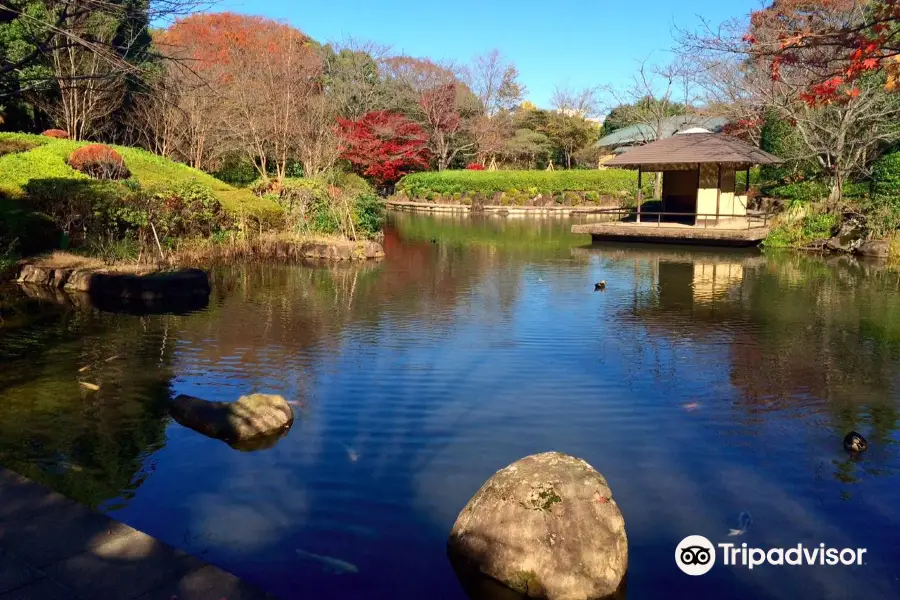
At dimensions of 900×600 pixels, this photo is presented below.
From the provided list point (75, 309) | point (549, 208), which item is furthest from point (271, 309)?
point (549, 208)

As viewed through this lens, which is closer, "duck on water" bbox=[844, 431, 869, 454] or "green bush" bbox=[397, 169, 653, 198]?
"duck on water" bbox=[844, 431, 869, 454]

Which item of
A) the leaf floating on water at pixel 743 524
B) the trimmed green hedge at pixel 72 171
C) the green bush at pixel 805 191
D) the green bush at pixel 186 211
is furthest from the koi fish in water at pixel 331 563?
the green bush at pixel 805 191

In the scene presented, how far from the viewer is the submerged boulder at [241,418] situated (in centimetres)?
623

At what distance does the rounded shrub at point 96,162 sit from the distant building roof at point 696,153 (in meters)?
15.0

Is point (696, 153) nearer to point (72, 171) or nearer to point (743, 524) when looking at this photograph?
point (72, 171)

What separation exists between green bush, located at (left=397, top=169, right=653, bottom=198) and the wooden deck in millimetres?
13573

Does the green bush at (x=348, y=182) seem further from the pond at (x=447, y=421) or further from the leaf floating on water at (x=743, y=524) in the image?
the leaf floating on water at (x=743, y=524)

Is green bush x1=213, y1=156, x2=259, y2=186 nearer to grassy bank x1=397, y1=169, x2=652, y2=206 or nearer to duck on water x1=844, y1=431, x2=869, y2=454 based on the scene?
grassy bank x1=397, y1=169, x2=652, y2=206

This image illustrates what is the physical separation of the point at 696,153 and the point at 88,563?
22091 mm

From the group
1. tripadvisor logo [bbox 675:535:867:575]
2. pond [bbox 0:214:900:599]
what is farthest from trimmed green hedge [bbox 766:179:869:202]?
tripadvisor logo [bbox 675:535:867:575]

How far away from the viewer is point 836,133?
20859 millimetres

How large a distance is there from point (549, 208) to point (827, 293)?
2459 centimetres

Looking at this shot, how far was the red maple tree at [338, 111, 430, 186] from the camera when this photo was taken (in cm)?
3816

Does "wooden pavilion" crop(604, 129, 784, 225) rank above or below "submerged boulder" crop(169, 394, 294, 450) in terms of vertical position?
above
